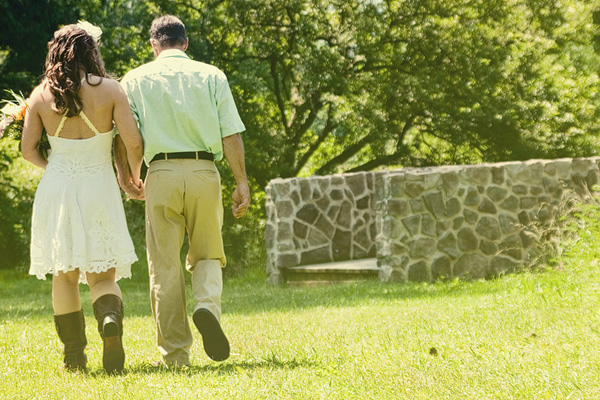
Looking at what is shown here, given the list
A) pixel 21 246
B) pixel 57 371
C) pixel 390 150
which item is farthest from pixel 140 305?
pixel 390 150

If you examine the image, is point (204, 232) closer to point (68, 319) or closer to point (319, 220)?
point (68, 319)

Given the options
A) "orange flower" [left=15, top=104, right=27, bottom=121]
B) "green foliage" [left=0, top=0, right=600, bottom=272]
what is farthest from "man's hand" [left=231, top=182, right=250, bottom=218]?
"green foliage" [left=0, top=0, right=600, bottom=272]

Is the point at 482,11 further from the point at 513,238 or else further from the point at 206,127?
the point at 206,127

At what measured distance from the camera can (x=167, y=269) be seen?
5.24m

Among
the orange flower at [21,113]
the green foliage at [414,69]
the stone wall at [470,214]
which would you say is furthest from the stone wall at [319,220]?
the orange flower at [21,113]

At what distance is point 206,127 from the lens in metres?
5.20

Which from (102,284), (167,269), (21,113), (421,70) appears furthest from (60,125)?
(421,70)

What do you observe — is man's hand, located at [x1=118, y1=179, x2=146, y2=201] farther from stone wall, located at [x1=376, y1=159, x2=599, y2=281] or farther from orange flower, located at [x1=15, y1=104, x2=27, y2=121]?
stone wall, located at [x1=376, y1=159, x2=599, y2=281]

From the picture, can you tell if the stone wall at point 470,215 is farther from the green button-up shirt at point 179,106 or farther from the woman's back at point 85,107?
the woman's back at point 85,107

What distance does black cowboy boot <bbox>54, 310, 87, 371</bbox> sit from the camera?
507 cm

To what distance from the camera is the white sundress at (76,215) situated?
491cm

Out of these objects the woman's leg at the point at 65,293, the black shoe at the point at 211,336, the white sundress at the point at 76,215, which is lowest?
the black shoe at the point at 211,336

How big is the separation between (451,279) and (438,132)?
891 centimetres

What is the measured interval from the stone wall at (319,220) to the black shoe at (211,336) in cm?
892
